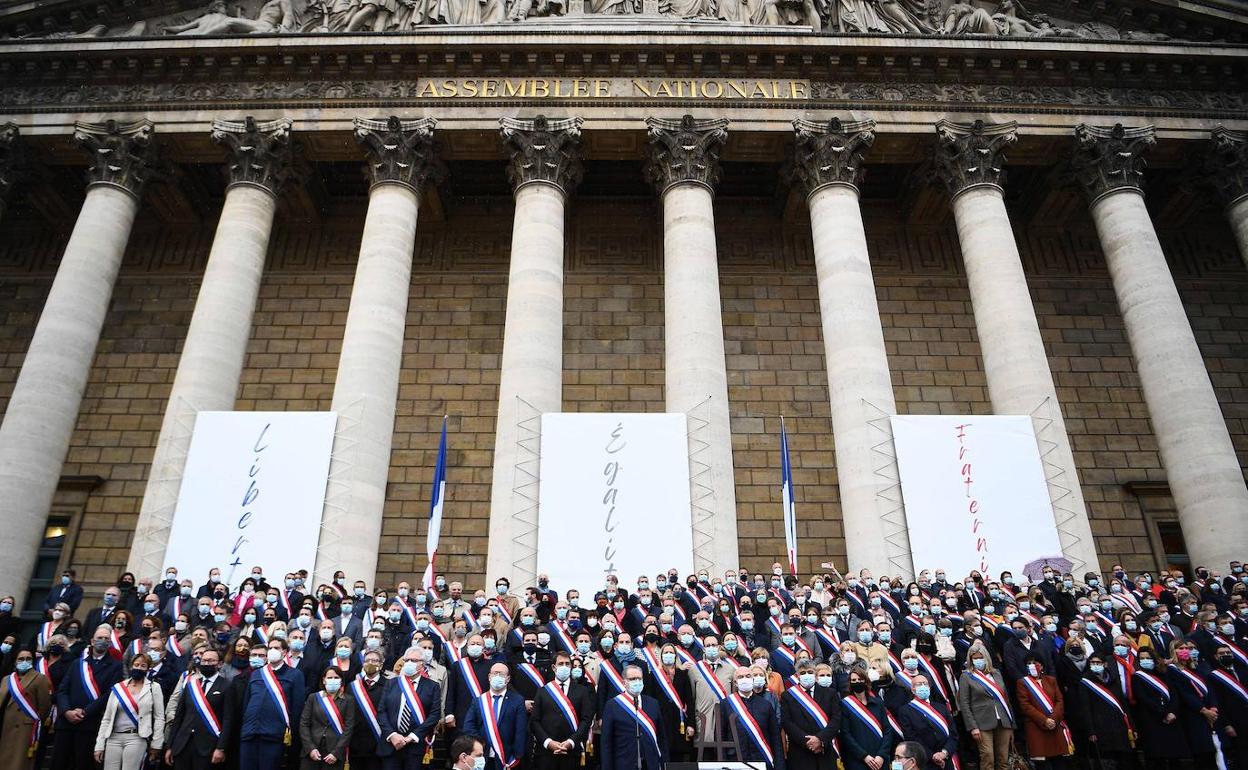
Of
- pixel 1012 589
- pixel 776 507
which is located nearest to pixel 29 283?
pixel 776 507

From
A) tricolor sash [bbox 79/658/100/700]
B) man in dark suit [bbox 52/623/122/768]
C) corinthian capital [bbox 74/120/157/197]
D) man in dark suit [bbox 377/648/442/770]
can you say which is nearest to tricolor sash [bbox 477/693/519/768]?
man in dark suit [bbox 377/648/442/770]

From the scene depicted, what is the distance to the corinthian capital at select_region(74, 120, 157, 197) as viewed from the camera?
61.0 ft

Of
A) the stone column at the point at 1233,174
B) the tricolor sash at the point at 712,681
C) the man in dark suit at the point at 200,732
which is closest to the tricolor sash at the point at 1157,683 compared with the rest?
the tricolor sash at the point at 712,681

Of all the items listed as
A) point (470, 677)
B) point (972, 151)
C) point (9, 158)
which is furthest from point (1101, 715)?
point (9, 158)

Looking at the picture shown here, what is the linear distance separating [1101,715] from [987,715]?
1216mm

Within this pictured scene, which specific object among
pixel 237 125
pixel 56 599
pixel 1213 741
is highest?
pixel 237 125

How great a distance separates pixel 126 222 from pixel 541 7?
9.61 metres

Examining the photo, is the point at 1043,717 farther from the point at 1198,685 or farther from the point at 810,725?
the point at 810,725

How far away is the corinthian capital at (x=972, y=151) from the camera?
61.4 ft

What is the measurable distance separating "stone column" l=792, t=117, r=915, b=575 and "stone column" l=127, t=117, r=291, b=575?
10.8 meters

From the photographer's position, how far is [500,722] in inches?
318

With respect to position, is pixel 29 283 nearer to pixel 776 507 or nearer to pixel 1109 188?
pixel 776 507

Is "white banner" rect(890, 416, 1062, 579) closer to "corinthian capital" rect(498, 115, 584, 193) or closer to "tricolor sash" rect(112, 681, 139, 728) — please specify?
"corinthian capital" rect(498, 115, 584, 193)

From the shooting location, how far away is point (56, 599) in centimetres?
1222
